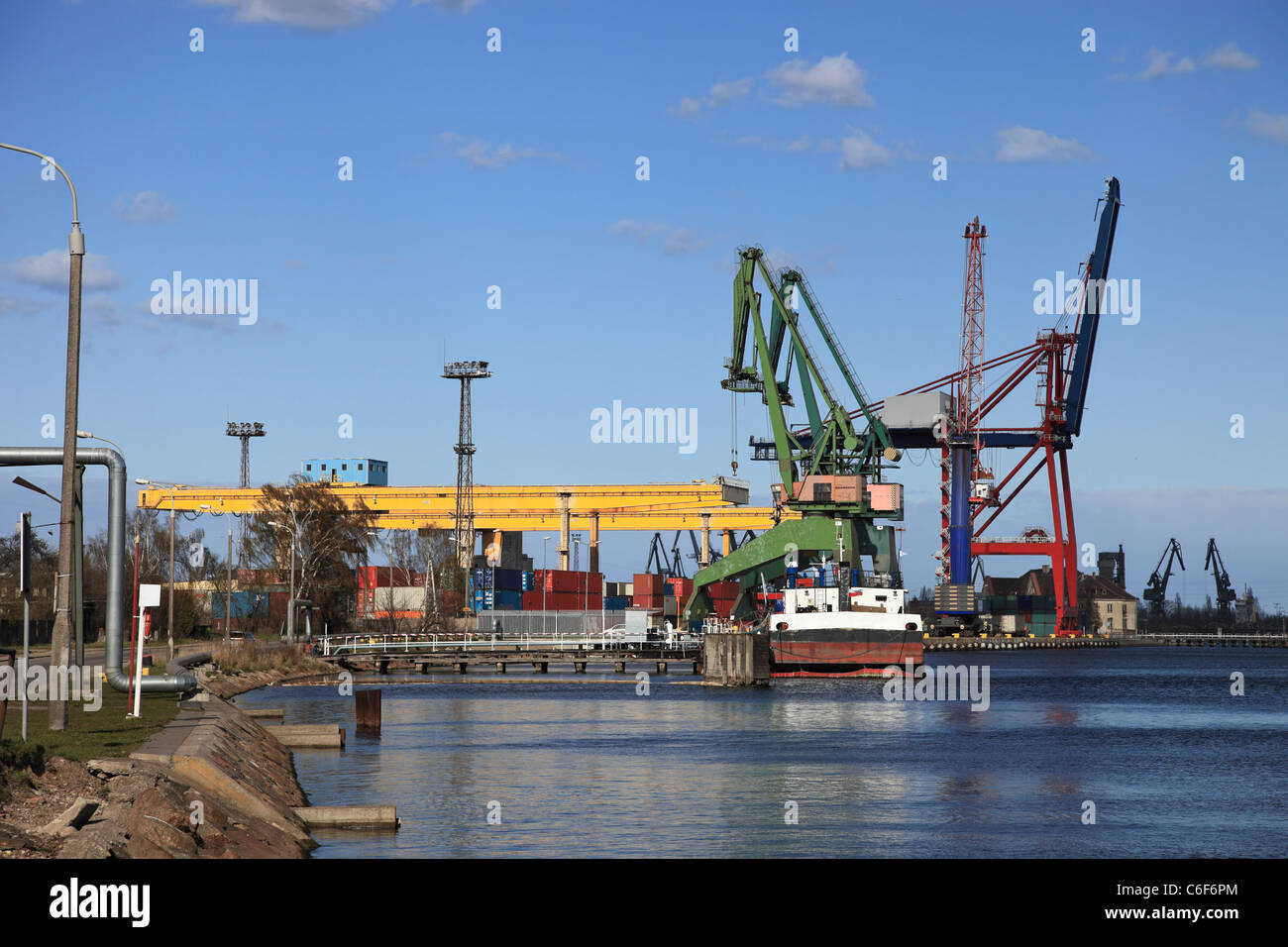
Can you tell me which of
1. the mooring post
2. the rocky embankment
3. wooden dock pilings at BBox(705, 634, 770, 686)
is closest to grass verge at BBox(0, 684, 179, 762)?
the rocky embankment

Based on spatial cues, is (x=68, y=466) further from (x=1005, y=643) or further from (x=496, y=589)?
(x=1005, y=643)

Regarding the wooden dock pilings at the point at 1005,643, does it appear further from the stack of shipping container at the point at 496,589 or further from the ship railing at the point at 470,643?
the ship railing at the point at 470,643

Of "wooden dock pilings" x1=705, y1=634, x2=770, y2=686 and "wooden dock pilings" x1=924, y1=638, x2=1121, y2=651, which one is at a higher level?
"wooden dock pilings" x1=705, y1=634, x2=770, y2=686

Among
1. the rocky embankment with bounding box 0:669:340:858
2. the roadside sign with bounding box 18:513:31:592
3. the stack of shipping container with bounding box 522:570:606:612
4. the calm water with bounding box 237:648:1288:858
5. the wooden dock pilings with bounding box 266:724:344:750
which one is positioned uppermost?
the roadside sign with bounding box 18:513:31:592

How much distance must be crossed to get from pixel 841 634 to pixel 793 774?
4204cm

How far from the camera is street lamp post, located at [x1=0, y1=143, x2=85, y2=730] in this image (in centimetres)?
2530

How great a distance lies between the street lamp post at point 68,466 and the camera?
25297mm

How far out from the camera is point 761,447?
353 feet

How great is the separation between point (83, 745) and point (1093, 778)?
25.4 metres

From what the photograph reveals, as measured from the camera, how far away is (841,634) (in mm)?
77812

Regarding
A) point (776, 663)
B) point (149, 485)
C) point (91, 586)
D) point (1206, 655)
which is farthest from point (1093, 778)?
point (1206, 655)

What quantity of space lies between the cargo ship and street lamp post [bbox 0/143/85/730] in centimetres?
5542

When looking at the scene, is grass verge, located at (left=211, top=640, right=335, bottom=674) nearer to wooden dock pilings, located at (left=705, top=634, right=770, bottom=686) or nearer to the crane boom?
wooden dock pilings, located at (left=705, top=634, right=770, bottom=686)
